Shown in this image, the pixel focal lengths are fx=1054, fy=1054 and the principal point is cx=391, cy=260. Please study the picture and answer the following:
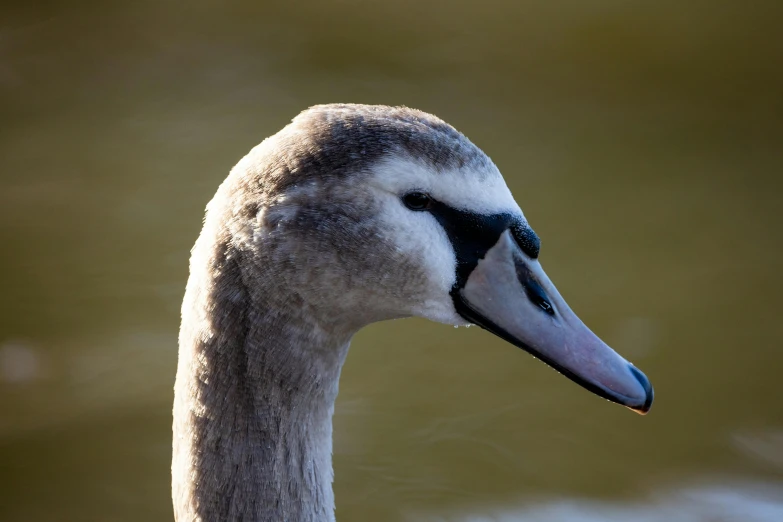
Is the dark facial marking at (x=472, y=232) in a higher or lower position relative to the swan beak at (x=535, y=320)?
higher

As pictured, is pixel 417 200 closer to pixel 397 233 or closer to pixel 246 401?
pixel 397 233

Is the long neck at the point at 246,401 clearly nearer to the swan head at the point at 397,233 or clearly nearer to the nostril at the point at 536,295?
the swan head at the point at 397,233

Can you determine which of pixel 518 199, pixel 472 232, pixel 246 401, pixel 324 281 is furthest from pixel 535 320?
pixel 518 199

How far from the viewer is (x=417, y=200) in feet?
5.61

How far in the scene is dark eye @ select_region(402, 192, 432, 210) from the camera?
1.70 meters

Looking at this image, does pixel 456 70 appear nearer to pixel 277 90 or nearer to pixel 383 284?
pixel 277 90

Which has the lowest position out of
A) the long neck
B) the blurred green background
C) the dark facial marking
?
the long neck

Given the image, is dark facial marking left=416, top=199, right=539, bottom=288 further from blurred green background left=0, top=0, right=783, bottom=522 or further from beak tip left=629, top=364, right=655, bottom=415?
blurred green background left=0, top=0, right=783, bottom=522

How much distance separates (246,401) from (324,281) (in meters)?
0.25

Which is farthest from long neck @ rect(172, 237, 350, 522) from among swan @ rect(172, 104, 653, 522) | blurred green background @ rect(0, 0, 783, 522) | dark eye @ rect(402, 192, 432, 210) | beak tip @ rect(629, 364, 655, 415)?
blurred green background @ rect(0, 0, 783, 522)

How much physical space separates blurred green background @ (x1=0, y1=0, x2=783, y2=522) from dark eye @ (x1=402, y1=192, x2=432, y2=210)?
4.46ft

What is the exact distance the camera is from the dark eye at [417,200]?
1699 millimetres

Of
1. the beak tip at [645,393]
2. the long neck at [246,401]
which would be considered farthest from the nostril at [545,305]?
the long neck at [246,401]

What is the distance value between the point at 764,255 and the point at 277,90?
6.90 feet
